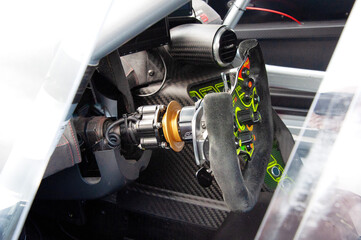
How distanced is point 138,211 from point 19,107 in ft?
2.27

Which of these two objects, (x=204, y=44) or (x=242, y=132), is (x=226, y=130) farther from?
(x=204, y=44)

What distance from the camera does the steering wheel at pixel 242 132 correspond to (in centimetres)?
57

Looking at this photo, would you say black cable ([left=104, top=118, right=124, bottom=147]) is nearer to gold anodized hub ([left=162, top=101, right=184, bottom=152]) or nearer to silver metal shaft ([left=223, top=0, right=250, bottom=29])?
gold anodized hub ([left=162, top=101, right=184, bottom=152])

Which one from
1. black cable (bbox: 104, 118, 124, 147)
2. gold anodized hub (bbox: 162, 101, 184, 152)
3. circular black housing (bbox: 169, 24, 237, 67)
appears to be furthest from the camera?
circular black housing (bbox: 169, 24, 237, 67)

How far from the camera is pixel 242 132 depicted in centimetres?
71

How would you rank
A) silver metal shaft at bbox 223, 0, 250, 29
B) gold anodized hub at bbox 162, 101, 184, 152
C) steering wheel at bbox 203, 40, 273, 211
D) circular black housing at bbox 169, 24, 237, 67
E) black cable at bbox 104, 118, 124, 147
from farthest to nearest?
silver metal shaft at bbox 223, 0, 250, 29
circular black housing at bbox 169, 24, 237, 67
black cable at bbox 104, 118, 124, 147
gold anodized hub at bbox 162, 101, 184, 152
steering wheel at bbox 203, 40, 273, 211

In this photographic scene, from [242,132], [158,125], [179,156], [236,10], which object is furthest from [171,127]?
[236,10]

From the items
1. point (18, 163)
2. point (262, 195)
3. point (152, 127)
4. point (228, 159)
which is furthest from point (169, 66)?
point (18, 163)

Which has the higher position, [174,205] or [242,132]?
[242,132]

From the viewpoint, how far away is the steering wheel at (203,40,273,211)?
570 mm

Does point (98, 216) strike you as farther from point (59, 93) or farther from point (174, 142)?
point (59, 93)

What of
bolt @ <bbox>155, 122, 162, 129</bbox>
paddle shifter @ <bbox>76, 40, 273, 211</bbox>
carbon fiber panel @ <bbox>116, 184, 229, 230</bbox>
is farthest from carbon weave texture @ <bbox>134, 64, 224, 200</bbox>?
bolt @ <bbox>155, 122, 162, 129</bbox>

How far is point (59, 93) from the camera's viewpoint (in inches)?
17.7

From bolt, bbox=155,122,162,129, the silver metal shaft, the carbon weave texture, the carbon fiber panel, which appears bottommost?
the carbon fiber panel
